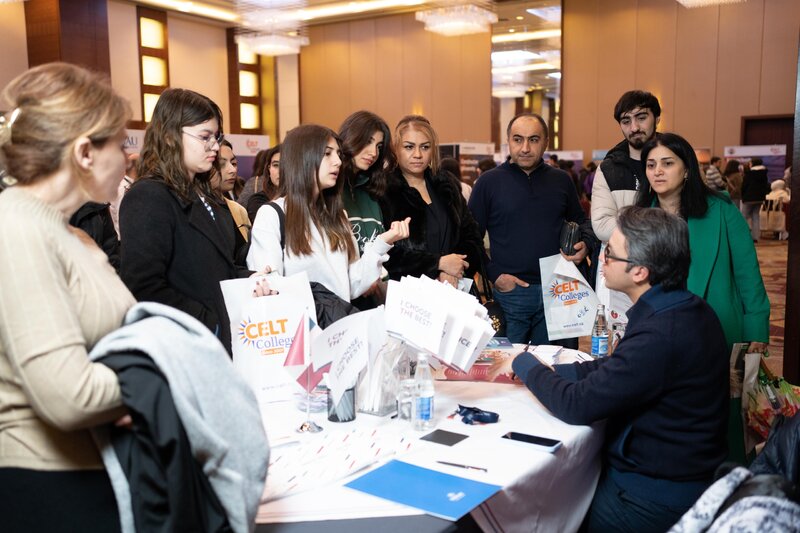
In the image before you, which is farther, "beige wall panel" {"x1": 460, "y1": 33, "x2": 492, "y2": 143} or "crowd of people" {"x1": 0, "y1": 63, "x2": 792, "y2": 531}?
"beige wall panel" {"x1": 460, "y1": 33, "x2": 492, "y2": 143}

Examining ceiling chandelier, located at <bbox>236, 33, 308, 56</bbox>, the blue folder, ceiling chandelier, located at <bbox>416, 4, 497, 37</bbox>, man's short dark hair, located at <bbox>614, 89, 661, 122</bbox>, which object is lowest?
the blue folder

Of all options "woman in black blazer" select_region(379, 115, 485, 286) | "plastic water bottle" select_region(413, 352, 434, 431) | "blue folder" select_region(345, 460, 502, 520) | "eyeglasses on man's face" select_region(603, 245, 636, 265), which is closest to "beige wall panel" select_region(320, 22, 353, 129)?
"woman in black blazer" select_region(379, 115, 485, 286)

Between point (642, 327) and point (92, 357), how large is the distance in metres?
1.43

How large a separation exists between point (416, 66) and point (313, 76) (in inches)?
A: 102

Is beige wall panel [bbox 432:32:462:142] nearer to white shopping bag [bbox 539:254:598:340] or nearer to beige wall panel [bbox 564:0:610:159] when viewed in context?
beige wall panel [bbox 564:0:610:159]

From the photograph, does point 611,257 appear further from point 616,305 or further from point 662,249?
point 616,305

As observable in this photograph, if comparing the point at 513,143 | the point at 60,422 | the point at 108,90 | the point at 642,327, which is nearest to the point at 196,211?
the point at 108,90

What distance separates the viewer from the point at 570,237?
11.6 feet

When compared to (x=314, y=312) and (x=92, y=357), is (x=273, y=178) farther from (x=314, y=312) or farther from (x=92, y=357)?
(x=92, y=357)

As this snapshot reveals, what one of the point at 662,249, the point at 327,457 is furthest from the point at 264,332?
the point at 662,249

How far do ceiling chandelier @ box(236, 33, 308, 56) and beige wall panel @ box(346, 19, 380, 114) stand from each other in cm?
220

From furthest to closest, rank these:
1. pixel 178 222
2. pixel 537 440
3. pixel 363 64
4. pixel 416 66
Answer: pixel 363 64, pixel 416 66, pixel 178 222, pixel 537 440

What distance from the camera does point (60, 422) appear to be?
1.12 m

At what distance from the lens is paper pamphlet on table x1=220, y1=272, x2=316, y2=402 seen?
2.06 meters
